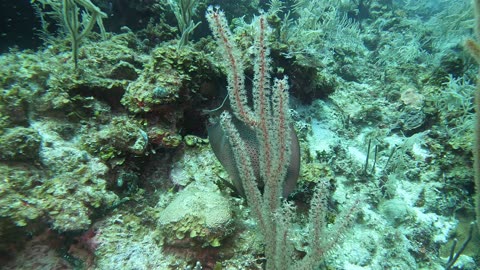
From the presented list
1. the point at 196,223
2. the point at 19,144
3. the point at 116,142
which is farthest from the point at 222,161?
the point at 19,144

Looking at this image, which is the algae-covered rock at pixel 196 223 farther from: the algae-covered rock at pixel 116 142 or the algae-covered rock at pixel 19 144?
the algae-covered rock at pixel 19 144

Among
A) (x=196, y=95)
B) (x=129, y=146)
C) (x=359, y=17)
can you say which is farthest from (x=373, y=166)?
(x=359, y=17)

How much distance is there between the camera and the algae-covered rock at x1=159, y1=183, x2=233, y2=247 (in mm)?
2244

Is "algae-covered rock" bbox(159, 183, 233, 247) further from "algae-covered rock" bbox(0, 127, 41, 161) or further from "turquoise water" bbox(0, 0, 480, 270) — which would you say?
"algae-covered rock" bbox(0, 127, 41, 161)

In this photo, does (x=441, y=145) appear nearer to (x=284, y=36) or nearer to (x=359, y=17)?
(x=284, y=36)

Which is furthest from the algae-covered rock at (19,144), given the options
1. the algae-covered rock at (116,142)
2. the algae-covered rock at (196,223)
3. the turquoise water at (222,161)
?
the algae-covered rock at (196,223)

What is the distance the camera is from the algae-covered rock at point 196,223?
88.4 inches

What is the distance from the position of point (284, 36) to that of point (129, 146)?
3467mm

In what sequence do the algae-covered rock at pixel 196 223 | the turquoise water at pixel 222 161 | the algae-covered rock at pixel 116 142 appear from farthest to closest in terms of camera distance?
the algae-covered rock at pixel 116 142 → the algae-covered rock at pixel 196 223 → the turquoise water at pixel 222 161

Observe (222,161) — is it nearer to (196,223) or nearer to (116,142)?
(196,223)

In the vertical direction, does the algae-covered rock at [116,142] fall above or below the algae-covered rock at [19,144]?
above

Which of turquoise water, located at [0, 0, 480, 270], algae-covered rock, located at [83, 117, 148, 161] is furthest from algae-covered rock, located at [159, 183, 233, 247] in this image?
algae-covered rock, located at [83, 117, 148, 161]

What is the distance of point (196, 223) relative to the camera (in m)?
2.25

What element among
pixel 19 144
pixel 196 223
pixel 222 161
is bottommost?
pixel 196 223
